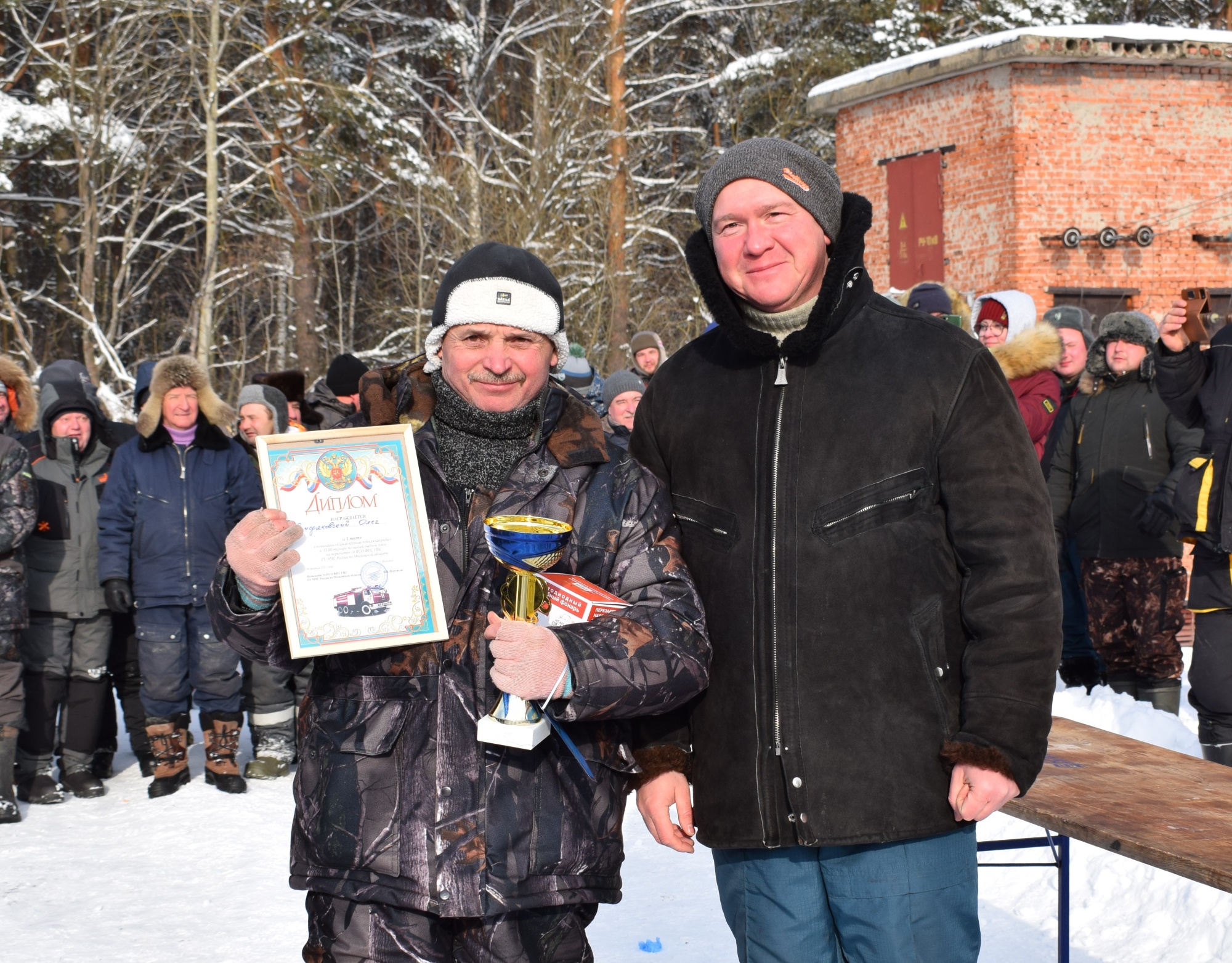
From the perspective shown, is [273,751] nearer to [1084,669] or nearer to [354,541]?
[1084,669]

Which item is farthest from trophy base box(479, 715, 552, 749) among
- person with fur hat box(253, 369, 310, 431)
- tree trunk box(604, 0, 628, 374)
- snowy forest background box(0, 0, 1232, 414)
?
tree trunk box(604, 0, 628, 374)

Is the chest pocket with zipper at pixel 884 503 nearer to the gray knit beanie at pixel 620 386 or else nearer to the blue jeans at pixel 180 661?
the blue jeans at pixel 180 661

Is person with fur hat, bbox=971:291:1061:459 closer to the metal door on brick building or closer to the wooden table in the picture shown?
the wooden table

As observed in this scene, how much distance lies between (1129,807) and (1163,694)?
463 centimetres

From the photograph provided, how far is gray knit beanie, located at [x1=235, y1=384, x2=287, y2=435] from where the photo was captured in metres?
8.46

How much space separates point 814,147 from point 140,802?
1984 centimetres

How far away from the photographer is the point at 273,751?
7.51 metres

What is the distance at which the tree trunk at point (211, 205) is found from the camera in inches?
709

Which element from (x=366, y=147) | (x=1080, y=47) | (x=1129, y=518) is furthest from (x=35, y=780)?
(x=366, y=147)

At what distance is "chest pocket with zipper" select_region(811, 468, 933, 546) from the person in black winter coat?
3.22 m

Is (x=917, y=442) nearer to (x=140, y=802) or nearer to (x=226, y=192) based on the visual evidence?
(x=140, y=802)

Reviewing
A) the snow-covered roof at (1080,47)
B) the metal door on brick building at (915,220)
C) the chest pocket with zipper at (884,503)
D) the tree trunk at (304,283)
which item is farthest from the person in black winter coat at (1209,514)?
the tree trunk at (304,283)

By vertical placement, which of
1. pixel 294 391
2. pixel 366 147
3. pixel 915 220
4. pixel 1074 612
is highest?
pixel 366 147

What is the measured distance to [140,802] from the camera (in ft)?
22.5
